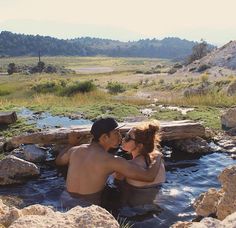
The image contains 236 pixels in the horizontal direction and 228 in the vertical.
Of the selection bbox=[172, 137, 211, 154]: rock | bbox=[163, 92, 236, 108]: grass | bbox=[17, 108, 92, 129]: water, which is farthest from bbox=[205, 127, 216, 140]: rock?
bbox=[163, 92, 236, 108]: grass

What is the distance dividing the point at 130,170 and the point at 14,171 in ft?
12.5

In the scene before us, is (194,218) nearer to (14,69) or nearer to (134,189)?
(134,189)

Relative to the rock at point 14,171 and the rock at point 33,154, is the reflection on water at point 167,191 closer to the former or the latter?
the rock at point 14,171

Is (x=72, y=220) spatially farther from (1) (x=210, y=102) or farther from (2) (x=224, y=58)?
(2) (x=224, y=58)

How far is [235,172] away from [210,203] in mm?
934

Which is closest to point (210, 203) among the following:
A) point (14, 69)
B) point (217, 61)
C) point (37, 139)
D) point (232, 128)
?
point (37, 139)

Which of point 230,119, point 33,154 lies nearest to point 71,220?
point 33,154

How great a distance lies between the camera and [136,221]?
8.34 meters

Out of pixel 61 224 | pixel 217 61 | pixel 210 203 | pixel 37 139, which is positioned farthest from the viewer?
pixel 217 61

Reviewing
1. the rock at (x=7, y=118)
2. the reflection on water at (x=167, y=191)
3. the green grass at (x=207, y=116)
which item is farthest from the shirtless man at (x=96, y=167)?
the green grass at (x=207, y=116)

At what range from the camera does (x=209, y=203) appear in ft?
25.2

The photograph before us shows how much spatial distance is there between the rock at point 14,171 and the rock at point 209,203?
16.4ft

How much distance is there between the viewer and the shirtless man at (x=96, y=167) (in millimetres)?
8523

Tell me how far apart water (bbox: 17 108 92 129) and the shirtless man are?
8160 millimetres
